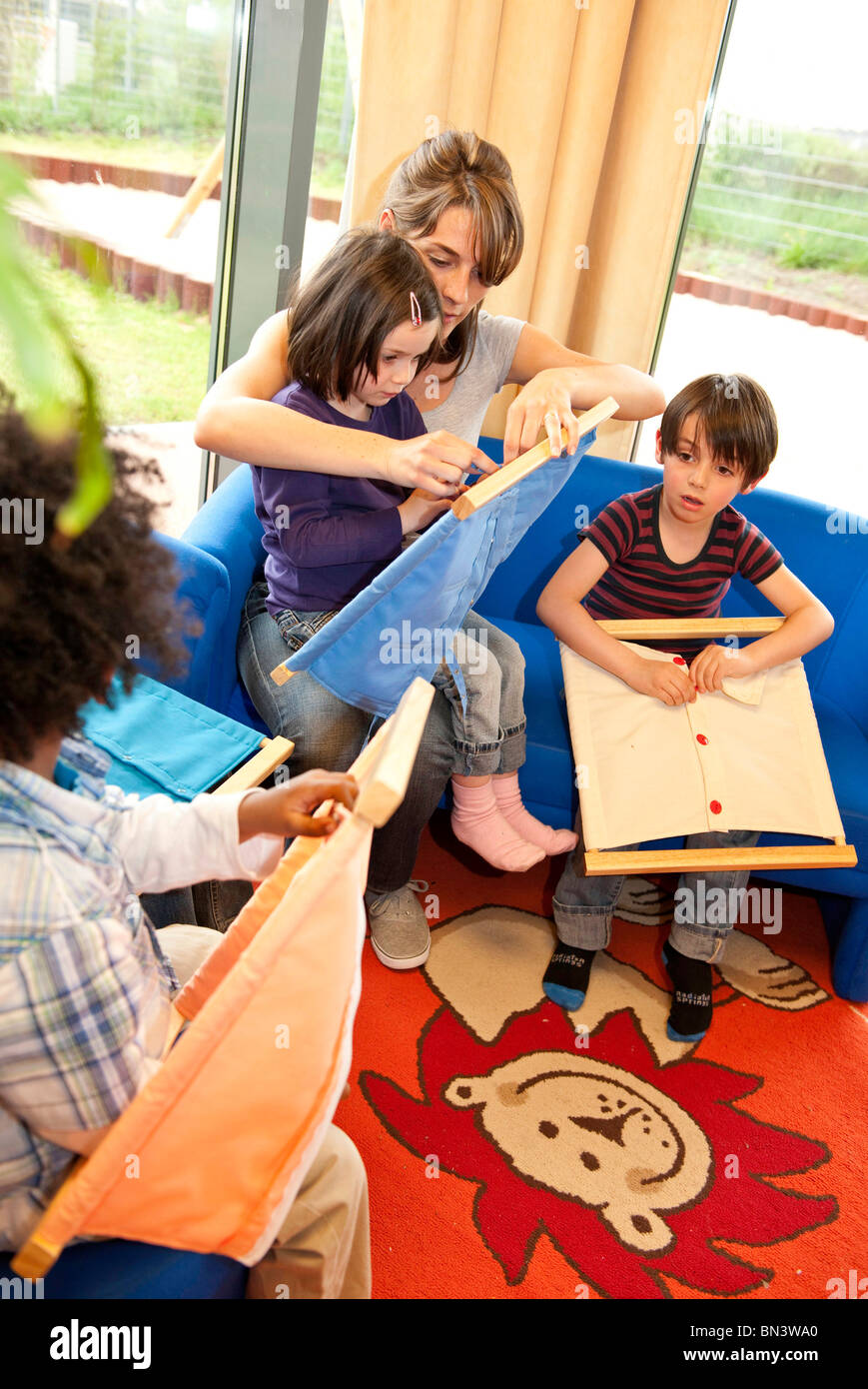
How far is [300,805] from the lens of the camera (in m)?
1.08

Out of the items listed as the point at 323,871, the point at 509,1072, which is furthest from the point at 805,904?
the point at 323,871

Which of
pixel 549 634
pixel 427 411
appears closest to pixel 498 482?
pixel 427 411

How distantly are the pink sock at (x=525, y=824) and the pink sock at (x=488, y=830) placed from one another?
0.06ft

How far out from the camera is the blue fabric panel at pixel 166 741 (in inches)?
57.0

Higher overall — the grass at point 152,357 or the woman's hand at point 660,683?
the grass at point 152,357

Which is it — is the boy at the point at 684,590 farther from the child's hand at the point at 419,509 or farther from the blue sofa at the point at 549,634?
the child's hand at the point at 419,509

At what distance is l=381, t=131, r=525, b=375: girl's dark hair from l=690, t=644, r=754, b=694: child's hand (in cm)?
82

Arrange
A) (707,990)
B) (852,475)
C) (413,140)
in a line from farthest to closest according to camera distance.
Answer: (852,475)
(413,140)
(707,990)

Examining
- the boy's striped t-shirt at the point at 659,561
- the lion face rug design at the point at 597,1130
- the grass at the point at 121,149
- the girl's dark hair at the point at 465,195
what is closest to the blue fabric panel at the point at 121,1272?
the lion face rug design at the point at 597,1130

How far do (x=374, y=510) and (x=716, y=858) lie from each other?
89 centimetres

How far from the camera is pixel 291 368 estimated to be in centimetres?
185
